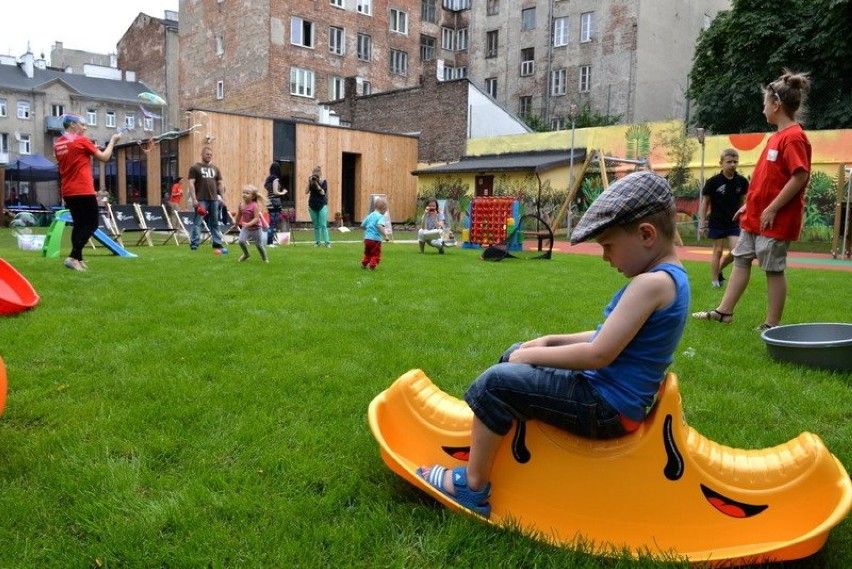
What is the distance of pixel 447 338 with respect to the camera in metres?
4.93

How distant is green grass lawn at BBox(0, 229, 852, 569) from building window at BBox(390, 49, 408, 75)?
40459 millimetres

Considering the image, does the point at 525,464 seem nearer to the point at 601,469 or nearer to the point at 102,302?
the point at 601,469

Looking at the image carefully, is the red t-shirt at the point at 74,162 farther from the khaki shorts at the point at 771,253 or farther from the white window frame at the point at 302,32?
the white window frame at the point at 302,32

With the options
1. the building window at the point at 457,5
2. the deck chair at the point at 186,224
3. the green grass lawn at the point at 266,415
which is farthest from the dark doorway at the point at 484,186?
the building window at the point at 457,5

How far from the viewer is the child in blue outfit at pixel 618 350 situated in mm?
1977

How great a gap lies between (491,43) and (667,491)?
151ft

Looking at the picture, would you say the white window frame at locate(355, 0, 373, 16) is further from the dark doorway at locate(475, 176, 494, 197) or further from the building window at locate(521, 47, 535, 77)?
the dark doorway at locate(475, 176, 494, 197)

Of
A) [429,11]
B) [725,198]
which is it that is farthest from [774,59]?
[429,11]

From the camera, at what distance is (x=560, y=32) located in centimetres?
4028

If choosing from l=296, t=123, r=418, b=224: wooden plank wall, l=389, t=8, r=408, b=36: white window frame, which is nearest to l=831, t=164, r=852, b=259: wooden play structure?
l=296, t=123, r=418, b=224: wooden plank wall

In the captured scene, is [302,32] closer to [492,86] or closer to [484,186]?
[492,86]

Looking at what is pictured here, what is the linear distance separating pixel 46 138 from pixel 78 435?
192 ft

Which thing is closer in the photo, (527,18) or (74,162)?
(74,162)

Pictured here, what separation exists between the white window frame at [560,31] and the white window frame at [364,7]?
12.2 m
